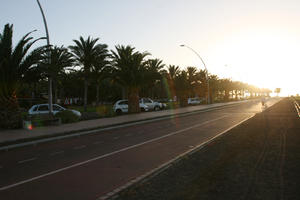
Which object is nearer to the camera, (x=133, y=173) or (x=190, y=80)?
(x=133, y=173)

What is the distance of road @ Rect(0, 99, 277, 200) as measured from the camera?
5479 millimetres

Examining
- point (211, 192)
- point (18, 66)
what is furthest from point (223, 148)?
point (18, 66)

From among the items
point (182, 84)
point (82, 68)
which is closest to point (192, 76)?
point (182, 84)

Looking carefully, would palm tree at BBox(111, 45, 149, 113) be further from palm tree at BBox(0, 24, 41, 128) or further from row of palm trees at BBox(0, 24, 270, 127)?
palm tree at BBox(0, 24, 41, 128)

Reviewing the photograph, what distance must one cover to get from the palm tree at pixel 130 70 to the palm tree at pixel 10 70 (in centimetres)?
1203

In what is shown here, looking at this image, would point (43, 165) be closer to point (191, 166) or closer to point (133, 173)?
point (133, 173)

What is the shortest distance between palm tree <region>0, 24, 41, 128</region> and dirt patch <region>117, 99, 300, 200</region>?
485 inches

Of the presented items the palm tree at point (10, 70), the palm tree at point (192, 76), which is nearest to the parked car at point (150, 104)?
the palm tree at point (192, 76)

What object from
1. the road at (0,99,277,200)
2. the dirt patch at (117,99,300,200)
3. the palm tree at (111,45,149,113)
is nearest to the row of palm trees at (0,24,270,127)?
the palm tree at (111,45,149,113)

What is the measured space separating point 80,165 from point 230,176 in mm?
4068

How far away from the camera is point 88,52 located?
3319cm

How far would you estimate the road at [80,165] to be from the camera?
5.48 m

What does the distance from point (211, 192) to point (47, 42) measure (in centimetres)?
1593

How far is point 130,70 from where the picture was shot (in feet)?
91.4
